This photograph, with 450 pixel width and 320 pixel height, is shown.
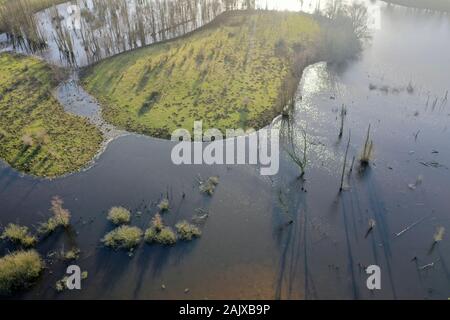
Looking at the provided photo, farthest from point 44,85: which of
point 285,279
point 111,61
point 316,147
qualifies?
point 285,279

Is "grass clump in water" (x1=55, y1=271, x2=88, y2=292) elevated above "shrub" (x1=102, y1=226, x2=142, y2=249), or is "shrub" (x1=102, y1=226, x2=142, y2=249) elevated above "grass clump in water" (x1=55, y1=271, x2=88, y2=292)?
"shrub" (x1=102, y1=226, x2=142, y2=249)

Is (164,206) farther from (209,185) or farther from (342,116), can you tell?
(342,116)

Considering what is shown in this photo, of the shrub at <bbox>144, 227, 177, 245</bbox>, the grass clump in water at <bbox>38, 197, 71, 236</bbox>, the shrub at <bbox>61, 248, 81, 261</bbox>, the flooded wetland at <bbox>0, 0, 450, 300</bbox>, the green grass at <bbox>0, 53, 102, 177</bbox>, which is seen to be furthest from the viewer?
the green grass at <bbox>0, 53, 102, 177</bbox>

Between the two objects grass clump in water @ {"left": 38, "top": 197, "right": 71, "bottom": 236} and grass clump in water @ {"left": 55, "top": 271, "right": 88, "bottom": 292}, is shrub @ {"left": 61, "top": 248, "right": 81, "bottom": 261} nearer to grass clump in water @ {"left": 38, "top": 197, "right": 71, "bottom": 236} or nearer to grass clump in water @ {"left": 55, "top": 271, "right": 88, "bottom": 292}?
grass clump in water @ {"left": 55, "top": 271, "right": 88, "bottom": 292}

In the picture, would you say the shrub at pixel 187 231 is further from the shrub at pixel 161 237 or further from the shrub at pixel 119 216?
the shrub at pixel 119 216

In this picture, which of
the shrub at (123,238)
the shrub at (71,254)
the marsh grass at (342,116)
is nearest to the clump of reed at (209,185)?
the shrub at (123,238)

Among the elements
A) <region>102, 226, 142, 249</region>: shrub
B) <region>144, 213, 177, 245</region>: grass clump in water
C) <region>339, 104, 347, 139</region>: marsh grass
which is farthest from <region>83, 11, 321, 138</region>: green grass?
<region>102, 226, 142, 249</region>: shrub

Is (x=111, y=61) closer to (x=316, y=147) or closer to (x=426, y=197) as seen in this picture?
(x=316, y=147)
